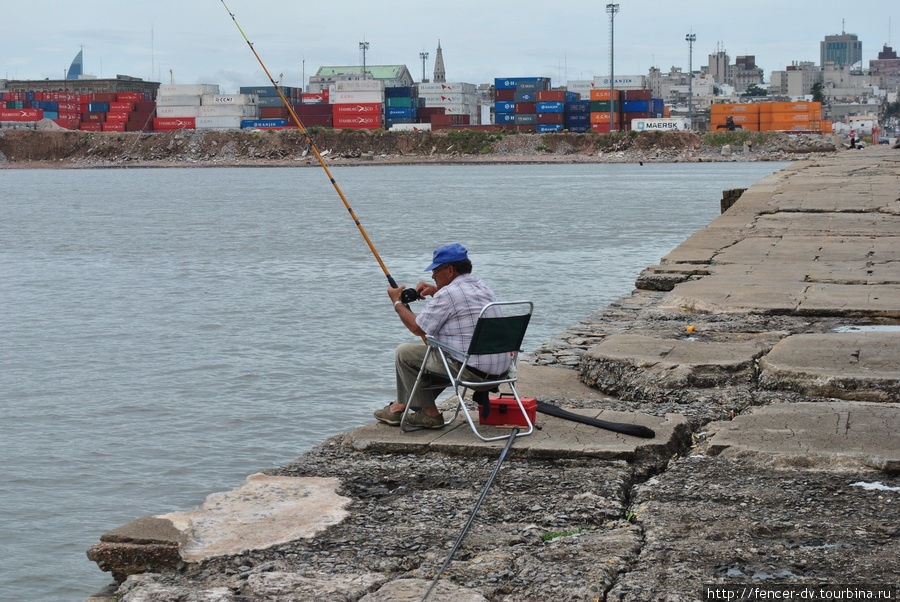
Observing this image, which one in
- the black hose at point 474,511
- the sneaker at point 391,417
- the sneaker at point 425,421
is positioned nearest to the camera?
the black hose at point 474,511

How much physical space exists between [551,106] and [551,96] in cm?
143

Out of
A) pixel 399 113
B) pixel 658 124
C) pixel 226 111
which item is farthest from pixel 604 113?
pixel 226 111

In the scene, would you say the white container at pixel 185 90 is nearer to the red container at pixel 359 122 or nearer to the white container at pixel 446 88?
the red container at pixel 359 122

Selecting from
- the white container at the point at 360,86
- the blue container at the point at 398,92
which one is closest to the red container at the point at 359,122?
the white container at the point at 360,86

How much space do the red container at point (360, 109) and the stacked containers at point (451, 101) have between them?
759 centimetres

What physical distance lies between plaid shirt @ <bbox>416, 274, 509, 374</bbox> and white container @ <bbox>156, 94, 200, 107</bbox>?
147m

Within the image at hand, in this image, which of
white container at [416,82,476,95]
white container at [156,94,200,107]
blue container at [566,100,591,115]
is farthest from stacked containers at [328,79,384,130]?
blue container at [566,100,591,115]

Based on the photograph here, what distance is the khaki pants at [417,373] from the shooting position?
563 centimetres

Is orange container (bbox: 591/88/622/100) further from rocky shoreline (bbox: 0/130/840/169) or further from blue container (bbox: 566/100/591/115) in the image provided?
rocky shoreline (bbox: 0/130/840/169)

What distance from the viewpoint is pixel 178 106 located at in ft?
481

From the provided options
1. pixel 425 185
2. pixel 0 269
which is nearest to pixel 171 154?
pixel 425 185

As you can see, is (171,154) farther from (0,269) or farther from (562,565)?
(562,565)

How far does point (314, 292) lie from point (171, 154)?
399ft

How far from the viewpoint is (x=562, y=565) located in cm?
398
